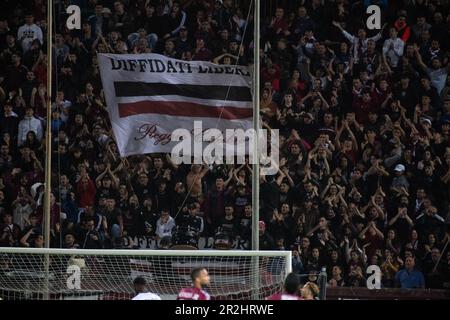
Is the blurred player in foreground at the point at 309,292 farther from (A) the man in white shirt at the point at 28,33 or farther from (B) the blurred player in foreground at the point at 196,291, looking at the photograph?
(A) the man in white shirt at the point at 28,33

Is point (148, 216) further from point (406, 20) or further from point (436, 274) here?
point (406, 20)

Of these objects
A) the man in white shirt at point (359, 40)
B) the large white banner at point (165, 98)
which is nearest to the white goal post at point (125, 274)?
the large white banner at point (165, 98)

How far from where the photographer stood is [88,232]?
20672 millimetres

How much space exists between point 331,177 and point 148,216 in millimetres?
3234

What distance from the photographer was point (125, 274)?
18.0 metres

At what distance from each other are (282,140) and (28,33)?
543 centimetres

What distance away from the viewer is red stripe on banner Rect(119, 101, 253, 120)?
21188 mm

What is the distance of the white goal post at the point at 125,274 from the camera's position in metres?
17.0

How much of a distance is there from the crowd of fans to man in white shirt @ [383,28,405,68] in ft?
0.09

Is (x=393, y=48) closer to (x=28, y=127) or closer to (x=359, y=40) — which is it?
(x=359, y=40)

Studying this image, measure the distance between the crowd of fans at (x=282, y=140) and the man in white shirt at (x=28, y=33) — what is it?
0.03 m

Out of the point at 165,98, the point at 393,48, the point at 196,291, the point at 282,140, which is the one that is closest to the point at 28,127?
the point at 165,98

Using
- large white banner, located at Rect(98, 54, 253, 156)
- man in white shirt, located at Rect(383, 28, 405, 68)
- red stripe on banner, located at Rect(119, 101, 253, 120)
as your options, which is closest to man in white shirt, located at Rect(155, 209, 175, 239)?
large white banner, located at Rect(98, 54, 253, 156)

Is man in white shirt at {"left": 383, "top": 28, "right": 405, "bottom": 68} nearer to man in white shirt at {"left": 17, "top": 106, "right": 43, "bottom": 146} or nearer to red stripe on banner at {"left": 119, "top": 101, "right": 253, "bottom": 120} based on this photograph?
red stripe on banner at {"left": 119, "top": 101, "right": 253, "bottom": 120}
